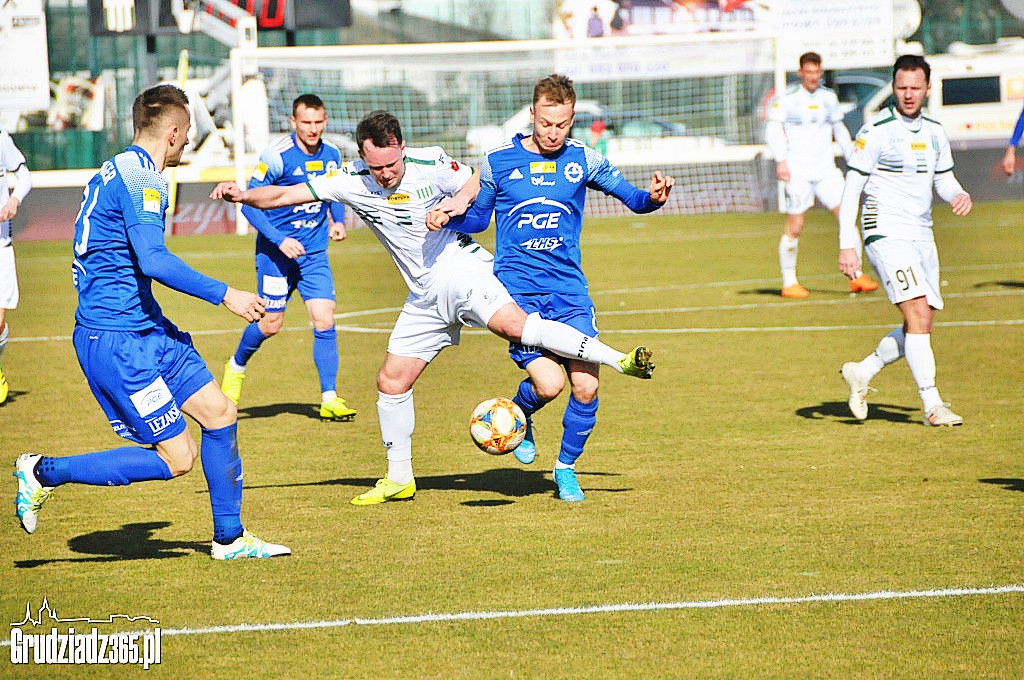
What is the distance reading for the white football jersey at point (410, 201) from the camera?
7.52 metres

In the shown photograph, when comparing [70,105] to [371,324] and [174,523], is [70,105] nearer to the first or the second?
[371,324]

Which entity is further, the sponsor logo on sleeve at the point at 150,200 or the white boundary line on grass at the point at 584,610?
the sponsor logo on sleeve at the point at 150,200

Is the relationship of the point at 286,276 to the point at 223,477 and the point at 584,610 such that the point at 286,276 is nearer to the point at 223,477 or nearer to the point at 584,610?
the point at 223,477

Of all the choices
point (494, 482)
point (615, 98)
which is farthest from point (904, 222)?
point (615, 98)

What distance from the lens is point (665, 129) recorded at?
3244 cm

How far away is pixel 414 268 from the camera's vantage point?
7652 mm

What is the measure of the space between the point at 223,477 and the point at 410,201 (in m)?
1.93

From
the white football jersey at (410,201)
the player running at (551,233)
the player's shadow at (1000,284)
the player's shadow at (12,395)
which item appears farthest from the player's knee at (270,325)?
the player's shadow at (1000,284)

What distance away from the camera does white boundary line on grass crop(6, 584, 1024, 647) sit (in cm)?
542

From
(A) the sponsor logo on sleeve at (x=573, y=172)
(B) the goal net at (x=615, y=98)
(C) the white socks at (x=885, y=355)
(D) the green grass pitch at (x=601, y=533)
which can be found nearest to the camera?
(D) the green grass pitch at (x=601, y=533)

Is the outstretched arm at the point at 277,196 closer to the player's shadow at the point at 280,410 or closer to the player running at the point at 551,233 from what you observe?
the player running at the point at 551,233

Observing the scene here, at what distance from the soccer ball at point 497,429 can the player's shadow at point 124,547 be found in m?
1.49

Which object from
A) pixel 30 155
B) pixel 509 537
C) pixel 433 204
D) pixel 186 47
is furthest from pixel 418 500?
pixel 186 47

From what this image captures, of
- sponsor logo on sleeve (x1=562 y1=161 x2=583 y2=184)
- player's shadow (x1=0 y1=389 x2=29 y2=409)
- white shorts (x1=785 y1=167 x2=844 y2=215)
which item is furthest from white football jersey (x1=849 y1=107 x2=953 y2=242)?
white shorts (x1=785 y1=167 x2=844 y2=215)
